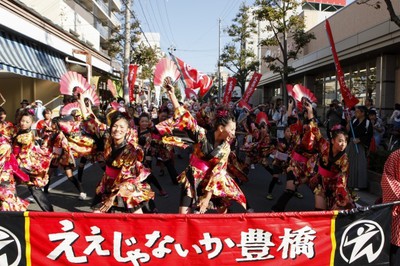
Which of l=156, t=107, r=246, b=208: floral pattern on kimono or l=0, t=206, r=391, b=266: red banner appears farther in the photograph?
l=156, t=107, r=246, b=208: floral pattern on kimono

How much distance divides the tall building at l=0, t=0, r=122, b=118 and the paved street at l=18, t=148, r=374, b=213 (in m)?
4.28

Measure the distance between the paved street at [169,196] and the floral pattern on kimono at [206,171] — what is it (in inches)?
91.5

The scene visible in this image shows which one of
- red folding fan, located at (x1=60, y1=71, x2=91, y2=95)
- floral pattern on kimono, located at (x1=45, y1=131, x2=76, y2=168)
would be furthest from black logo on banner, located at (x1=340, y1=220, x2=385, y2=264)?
floral pattern on kimono, located at (x1=45, y1=131, x2=76, y2=168)

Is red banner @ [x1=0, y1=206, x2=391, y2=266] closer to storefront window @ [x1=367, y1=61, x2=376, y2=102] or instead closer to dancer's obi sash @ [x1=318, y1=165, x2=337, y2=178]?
dancer's obi sash @ [x1=318, y1=165, x2=337, y2=178]

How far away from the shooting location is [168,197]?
7.17 m

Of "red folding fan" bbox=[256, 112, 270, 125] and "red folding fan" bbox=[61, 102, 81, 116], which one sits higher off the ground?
"red folding fan" bbox=[61, 102, 81, 116]

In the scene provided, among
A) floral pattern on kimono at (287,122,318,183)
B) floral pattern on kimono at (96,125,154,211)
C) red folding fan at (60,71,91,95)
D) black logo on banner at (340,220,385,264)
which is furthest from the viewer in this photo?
red folding fan at (60,71,91,95)

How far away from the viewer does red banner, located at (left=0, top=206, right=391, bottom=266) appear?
2951 millimetres

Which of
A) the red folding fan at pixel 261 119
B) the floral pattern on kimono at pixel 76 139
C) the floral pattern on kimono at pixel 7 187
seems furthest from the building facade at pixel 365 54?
the floral pattern on kimono at pixel 7 187

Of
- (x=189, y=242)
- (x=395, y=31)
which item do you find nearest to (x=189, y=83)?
(x=189, y=242)

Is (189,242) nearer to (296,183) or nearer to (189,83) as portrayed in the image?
(296,183)

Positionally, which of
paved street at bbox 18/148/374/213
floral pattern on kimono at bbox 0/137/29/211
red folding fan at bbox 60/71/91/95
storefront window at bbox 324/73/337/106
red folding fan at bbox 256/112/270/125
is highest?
storefront window at bbox 324/73/337/106

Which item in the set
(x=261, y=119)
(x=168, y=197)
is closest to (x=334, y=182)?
(x=168, y=197)

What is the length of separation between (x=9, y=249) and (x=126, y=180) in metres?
1.45
